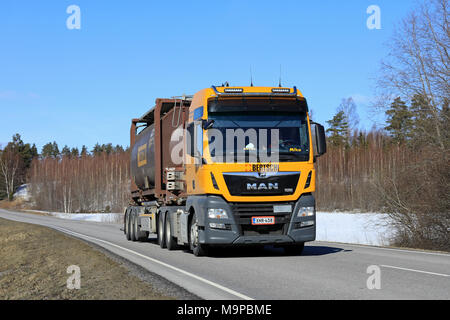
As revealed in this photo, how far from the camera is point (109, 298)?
750 centimetres

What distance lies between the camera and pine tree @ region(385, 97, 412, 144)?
61.6 feet

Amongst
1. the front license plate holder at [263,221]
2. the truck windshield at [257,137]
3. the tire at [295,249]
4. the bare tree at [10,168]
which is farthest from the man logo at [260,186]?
the bare tree at [10,168]

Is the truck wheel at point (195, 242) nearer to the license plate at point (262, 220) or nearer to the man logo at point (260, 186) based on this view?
the license plate at point (262, 220)

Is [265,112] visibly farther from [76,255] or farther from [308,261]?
[76,255]

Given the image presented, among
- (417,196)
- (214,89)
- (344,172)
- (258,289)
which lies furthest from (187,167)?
(344,172)

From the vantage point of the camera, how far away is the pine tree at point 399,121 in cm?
1878

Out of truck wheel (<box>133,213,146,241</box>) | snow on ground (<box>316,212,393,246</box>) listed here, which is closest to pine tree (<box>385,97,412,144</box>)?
snow on ground (<box>316,212,393,246</box>)

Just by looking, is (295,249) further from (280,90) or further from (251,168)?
(280,90)

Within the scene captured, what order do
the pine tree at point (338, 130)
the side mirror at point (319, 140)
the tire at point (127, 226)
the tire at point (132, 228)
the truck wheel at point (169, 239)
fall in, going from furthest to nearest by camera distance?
the pine tree at point (338, 130) < the tire at point (127, 226) < the tire at point (132, 228) < the truck wheel at point (169, 239) < the side mirror at point (319, 140)

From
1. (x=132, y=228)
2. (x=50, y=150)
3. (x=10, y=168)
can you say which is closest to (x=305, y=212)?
(x=132, y=228)

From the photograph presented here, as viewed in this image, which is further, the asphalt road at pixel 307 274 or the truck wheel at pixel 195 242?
the truck wheel at pixel 195 242

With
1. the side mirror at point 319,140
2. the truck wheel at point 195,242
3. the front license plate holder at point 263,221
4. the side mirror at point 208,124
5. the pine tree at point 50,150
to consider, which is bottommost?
the truck wheel at point 195,242

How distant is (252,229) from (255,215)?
1.04 feet

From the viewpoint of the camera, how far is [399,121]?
755 inches
